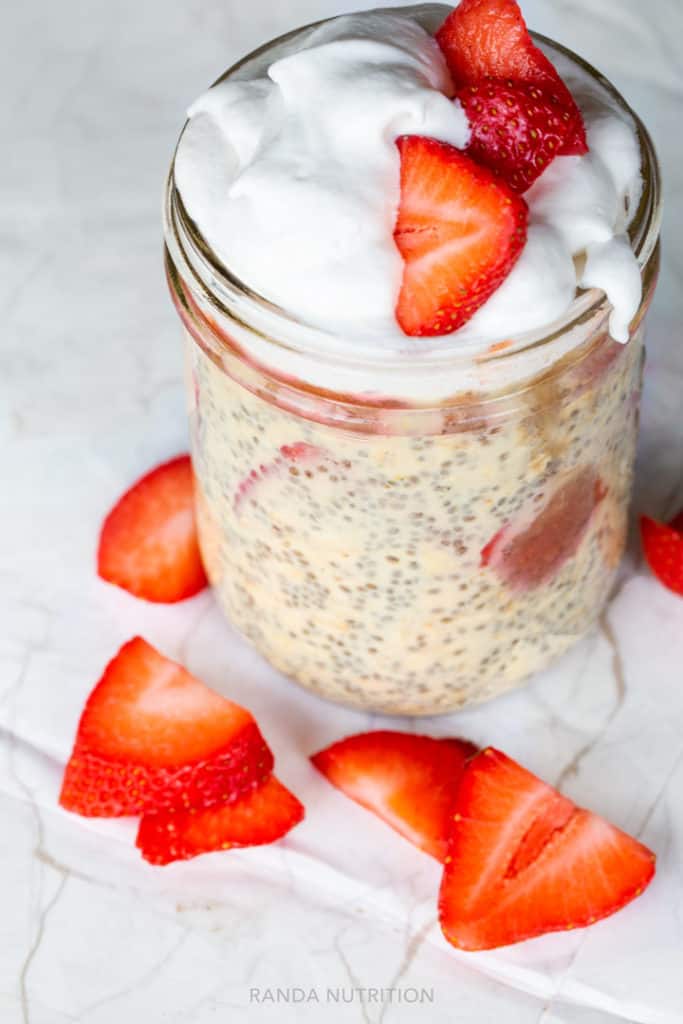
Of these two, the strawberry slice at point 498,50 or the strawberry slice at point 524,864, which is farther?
the strawberry slice at point 524,864

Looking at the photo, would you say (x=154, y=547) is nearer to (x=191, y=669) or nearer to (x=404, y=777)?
(x=191, y=669)

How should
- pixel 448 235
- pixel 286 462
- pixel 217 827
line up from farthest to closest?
1. pixel 217 827
2. pixel 286 462
3. pixel 448 235

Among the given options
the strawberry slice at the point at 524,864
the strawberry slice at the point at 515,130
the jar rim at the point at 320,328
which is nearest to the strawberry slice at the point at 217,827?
the strawberry slice at the point at 524,864

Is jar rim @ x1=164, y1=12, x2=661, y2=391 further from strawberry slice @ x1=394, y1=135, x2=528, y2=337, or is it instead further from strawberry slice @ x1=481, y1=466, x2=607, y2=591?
strawberry slice @ x1=481, y1=466, x2=607, y2=591

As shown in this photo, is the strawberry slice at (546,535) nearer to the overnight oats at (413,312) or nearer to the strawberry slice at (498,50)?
the overnight oats at (413,312)

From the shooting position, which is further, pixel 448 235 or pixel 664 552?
pixel 664 552

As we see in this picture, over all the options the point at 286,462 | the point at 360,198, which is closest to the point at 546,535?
the point at 286,462
